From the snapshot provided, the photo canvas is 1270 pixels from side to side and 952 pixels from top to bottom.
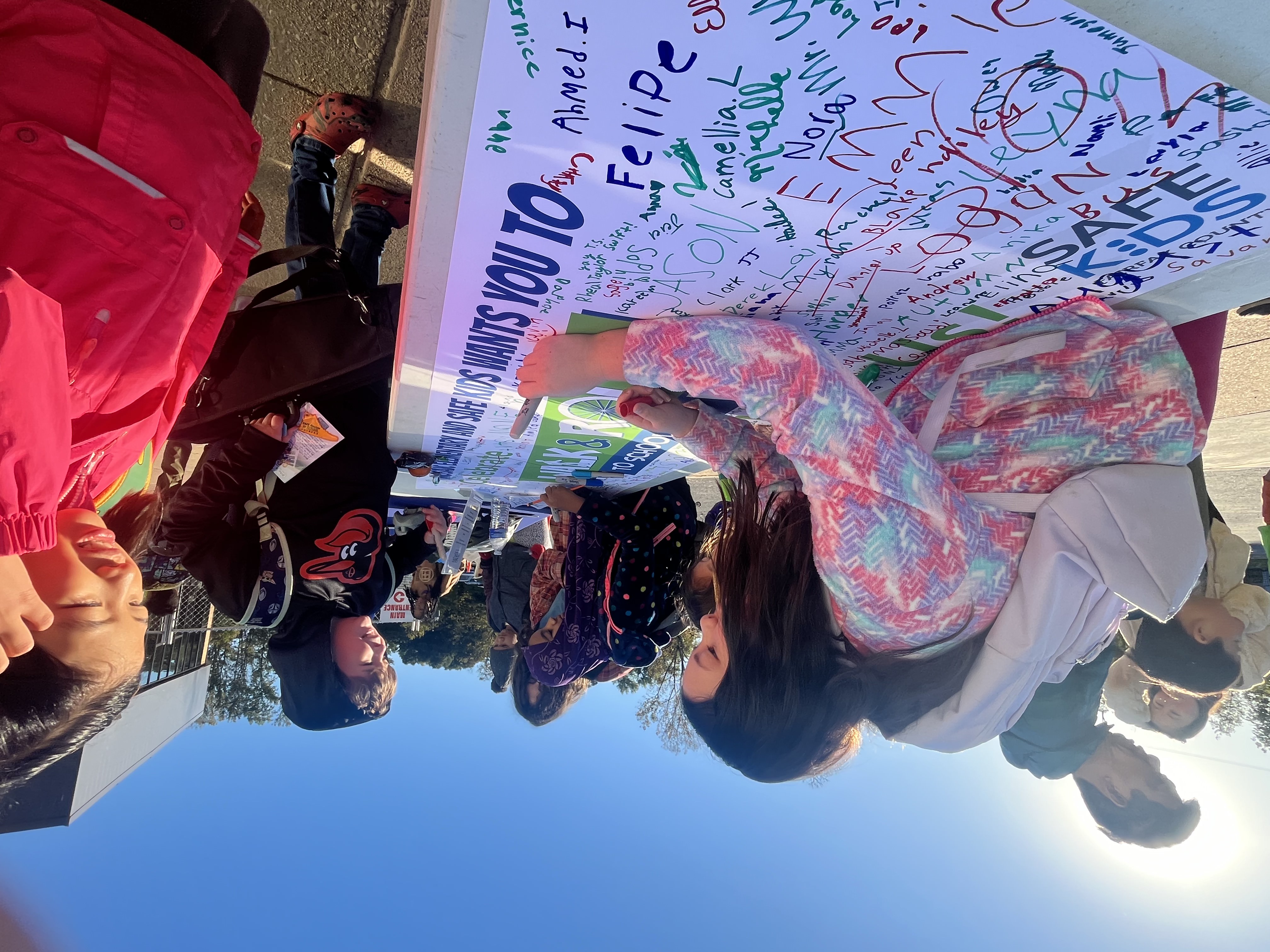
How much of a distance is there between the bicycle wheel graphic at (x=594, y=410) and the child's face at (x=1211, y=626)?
255cm

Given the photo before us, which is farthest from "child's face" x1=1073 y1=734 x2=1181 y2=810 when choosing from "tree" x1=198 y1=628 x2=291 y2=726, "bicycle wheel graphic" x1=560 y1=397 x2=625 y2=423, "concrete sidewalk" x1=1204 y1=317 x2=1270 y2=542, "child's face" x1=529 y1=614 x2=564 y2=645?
"tree" x1=198 y1=628 x2=291 y2=726

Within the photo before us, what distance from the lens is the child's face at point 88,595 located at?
130 cm

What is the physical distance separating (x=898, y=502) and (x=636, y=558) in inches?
59.2

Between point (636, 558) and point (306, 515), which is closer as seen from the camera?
point (306, 515)

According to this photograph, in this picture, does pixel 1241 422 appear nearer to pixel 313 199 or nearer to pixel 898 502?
pixel 898 502

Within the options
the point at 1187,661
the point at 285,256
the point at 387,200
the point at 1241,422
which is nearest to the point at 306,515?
the point at 285,256

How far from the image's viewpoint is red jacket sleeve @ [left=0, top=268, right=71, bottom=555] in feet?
3.12

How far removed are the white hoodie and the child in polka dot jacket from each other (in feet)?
4.51

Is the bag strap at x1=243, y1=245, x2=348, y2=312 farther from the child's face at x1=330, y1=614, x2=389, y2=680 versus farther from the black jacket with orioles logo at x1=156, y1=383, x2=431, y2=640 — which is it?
the child's face at x1=330, y1=614, x2=389, y2=680

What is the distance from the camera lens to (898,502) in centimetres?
129

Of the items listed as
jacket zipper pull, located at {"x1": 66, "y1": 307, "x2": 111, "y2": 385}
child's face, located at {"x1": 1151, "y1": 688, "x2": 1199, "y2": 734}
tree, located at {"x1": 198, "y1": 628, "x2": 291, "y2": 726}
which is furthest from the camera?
tree, located at {"x1": 198, "y1": 628, "x2": 291, "y2": 726}

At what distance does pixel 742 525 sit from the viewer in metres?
1.70

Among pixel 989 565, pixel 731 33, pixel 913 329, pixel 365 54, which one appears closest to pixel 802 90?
pixel 731 33
